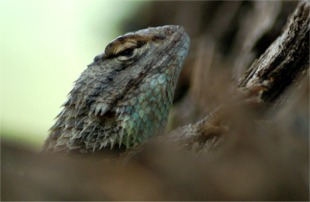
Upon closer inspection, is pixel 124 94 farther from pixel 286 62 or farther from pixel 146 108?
pixel 286 62

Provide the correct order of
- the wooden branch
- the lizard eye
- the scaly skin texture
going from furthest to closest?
1. the lizard eye
2. the scaly skin texture
3. the wooden branch

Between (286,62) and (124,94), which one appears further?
(124,94)

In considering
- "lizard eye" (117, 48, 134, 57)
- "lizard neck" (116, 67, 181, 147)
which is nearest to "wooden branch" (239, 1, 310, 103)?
"lizard neck" (116, 67, 181, 147)

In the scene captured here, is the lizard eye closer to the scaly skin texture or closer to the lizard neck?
the scaly skin texture

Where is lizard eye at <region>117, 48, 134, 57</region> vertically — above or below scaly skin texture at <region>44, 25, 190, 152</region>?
above

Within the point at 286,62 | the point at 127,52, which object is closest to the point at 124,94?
the point at 127,52

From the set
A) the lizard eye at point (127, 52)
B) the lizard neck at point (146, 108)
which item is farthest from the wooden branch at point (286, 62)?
the lizard eye at point (127, 52)

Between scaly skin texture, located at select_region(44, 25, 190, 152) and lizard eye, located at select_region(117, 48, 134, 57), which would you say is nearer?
scaly skin texture, located at select_region(44, 25, 190, 152)

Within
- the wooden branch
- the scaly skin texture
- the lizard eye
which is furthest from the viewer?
the lizard eye

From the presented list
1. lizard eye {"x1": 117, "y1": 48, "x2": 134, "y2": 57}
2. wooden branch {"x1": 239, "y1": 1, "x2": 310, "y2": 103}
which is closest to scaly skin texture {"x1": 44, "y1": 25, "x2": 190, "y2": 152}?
lizard eye {"x1": 117, "y1": 48, "x2": 134, "y2": 57}
